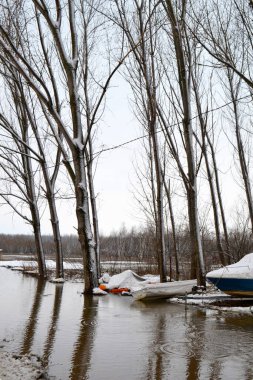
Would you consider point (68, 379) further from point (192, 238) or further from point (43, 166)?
point (43, 166)

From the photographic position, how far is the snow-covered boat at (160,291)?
901cm

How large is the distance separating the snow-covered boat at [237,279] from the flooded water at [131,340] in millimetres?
1076

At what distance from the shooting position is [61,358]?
4184 mm

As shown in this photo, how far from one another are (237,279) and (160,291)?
1.78m

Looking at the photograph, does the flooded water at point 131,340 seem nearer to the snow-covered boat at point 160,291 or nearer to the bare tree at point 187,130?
the snow-covered boat at point 160,291

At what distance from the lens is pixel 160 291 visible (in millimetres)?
9141

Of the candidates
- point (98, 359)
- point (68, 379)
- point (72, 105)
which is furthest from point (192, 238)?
point (68, 379)

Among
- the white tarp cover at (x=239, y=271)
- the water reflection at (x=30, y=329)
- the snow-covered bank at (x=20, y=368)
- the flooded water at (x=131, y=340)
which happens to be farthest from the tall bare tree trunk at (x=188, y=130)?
the snow-covered bank at (x=20, y=368)

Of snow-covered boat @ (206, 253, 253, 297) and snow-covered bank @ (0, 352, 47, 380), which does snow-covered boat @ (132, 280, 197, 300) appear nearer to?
snow-covered boat @ (206, 253, 253, 297)

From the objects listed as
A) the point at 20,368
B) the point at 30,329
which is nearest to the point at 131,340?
the point at 30,329

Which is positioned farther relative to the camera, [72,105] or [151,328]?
[72,105]

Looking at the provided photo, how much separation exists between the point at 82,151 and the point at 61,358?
6519 mm

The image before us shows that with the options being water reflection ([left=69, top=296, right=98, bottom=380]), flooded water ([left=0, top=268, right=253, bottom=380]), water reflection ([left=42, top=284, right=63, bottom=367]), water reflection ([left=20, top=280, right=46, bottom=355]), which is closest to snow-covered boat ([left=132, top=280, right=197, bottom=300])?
flooded water ([left=0, top=268, right=253, bottom=380])

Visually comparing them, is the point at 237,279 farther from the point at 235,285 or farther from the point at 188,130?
the point at 188,130
